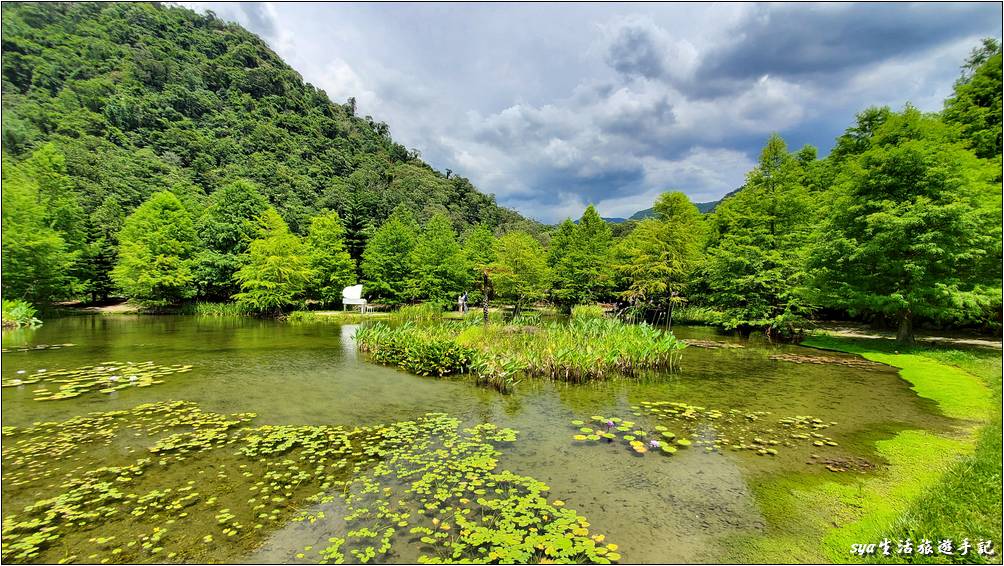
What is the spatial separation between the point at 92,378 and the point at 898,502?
607 inches

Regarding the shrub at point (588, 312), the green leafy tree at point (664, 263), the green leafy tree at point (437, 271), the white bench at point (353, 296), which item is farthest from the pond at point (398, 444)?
the green leafy tree at point (437, 271)

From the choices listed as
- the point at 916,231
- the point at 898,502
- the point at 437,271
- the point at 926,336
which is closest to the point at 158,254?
the point at 437,271

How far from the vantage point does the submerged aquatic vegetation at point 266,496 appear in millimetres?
3607

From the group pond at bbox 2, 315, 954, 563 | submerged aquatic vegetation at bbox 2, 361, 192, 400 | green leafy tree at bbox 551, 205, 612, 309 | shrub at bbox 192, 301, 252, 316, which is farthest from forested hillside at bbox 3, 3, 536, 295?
pond at bbox 2, 315, 954, 563

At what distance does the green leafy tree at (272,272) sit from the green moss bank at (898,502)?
29419 millimetres

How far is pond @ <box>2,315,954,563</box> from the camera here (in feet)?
12.6

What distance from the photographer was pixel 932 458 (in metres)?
5.58

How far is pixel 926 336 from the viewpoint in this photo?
54.0 ft

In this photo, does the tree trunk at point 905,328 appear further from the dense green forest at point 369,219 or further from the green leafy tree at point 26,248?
the green leafy tree at point 26,248

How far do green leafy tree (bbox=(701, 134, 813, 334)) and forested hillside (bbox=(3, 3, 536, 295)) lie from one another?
3174 centimetres

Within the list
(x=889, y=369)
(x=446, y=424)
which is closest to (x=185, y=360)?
(x=446, y=424)

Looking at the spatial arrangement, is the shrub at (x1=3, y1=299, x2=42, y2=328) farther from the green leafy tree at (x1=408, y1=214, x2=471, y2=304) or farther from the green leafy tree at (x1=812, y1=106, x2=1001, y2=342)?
the green leafy tree at (x1=812, y1=106, x2=1001, y2=342)

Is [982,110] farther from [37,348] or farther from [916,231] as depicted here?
[37,348]

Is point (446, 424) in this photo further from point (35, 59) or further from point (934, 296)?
point (35, 59)
